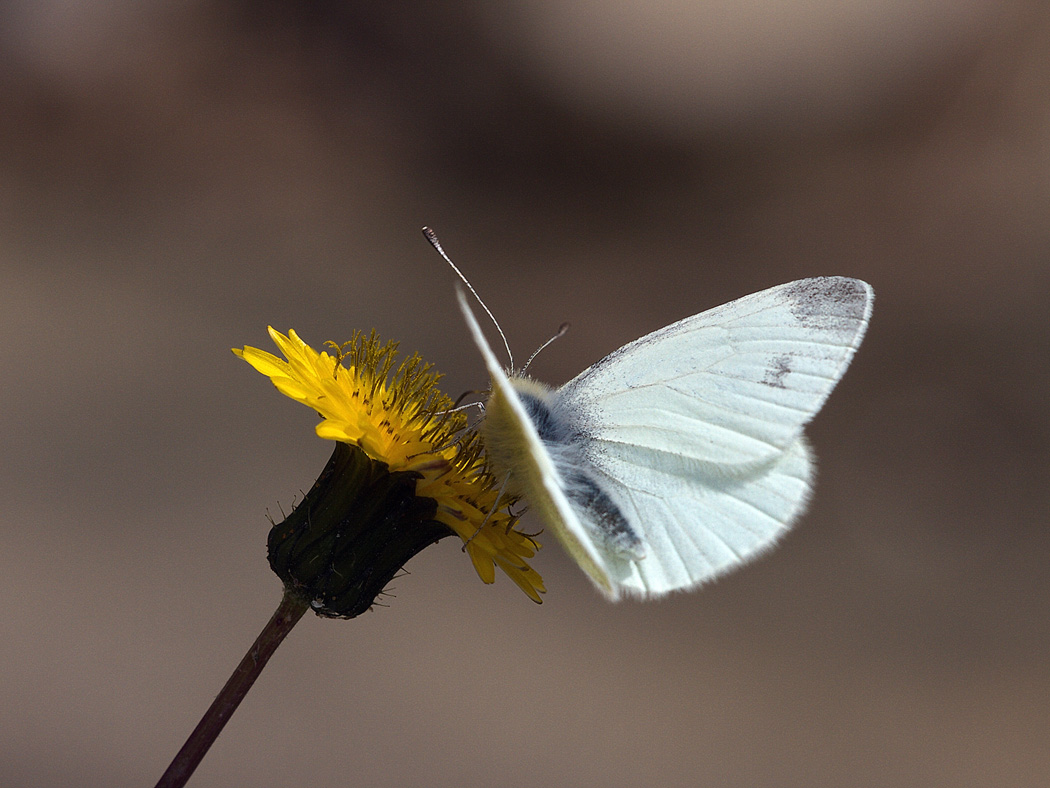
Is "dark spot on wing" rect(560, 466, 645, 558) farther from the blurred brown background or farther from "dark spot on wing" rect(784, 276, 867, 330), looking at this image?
the blurred brown background

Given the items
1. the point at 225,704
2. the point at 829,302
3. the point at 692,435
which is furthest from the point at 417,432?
the point at 829,302

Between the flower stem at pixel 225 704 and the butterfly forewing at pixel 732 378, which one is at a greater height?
the flower stem at pixel 225 704

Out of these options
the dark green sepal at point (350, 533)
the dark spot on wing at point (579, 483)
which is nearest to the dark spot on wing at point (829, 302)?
the dark spot on wing at point (579, 483)

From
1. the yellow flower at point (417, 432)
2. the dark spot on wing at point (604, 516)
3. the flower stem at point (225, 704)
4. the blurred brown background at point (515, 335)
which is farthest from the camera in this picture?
the blurred brown background at point (515, 335)

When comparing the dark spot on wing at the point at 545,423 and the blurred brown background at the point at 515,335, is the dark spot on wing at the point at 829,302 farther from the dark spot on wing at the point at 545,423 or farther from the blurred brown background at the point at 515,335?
the blurred brown background at the point at 515,335

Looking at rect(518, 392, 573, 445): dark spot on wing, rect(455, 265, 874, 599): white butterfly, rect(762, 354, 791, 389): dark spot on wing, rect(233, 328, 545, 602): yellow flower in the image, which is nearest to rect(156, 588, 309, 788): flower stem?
rect(233, 328, 545, 602): yellow flower

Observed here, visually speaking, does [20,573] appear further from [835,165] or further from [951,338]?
[835,165]

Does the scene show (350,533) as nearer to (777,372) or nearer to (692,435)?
(692,435)
